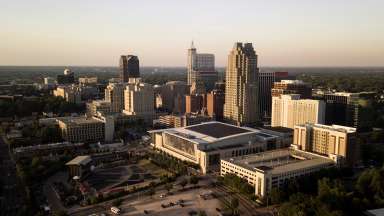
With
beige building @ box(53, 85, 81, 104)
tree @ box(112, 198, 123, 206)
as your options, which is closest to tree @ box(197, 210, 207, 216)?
tree @ box(112, 198, 123, 206)

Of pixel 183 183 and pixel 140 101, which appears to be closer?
pixel 183 183

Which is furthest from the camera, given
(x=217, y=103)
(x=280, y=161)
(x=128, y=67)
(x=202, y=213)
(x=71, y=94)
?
(x=128, y=67)

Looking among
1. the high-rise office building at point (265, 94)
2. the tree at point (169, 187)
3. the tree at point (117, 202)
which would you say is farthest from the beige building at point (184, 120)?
the tree at point (117, 202)

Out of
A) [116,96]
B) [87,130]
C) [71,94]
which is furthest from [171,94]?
[87,130]

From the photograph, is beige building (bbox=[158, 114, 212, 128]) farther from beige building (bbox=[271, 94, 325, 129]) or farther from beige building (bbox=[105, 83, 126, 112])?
beige building (bbox=[105, 83, 126, 112])

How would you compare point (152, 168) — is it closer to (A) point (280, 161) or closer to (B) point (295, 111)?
(A) point (280, 161)

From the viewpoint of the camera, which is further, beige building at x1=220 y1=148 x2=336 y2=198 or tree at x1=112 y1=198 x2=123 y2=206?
beige building at x1=220 y1=148 x2=336 y2=198
